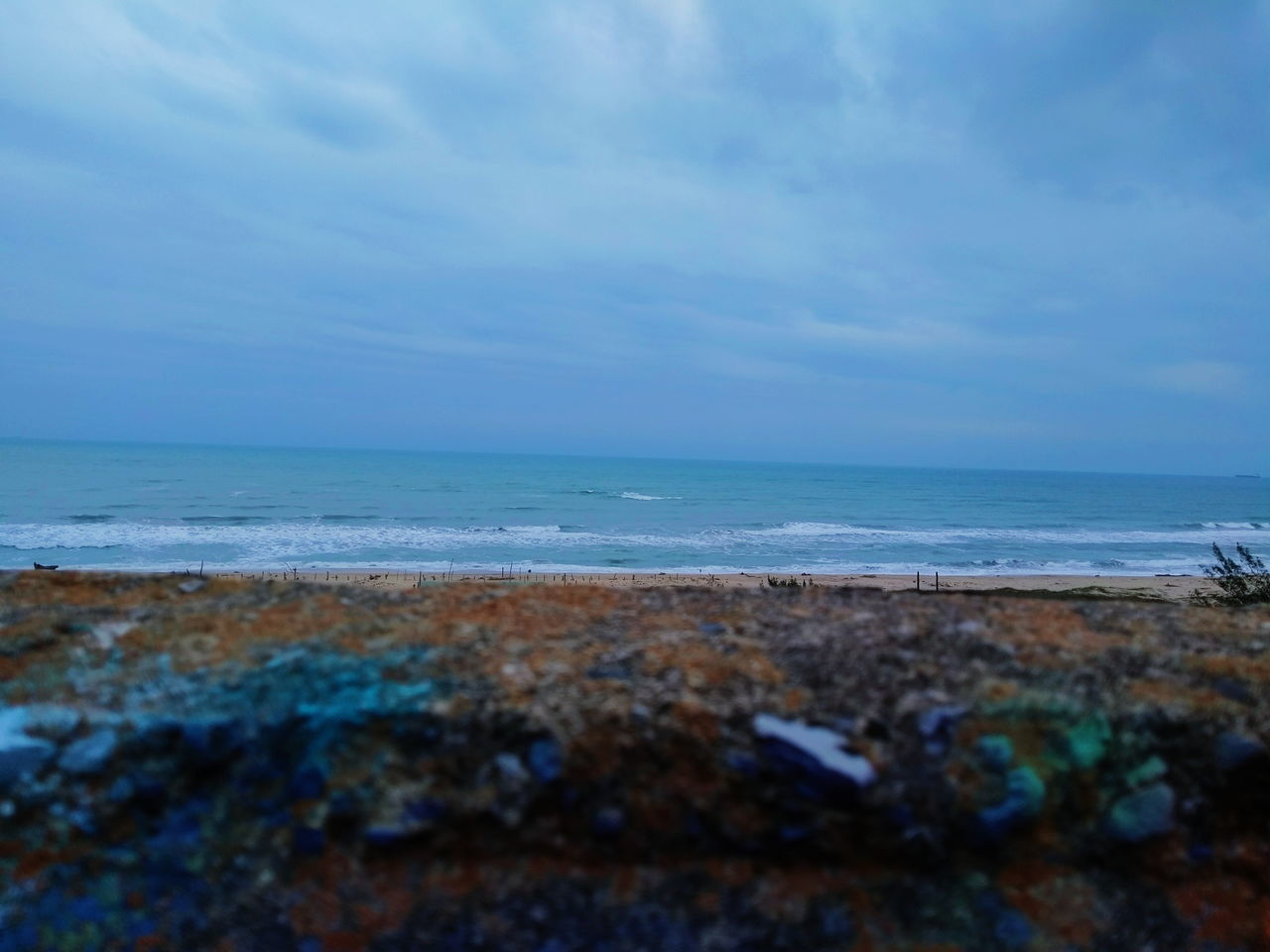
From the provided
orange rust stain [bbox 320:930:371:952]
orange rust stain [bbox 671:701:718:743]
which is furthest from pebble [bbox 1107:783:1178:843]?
orange rust stain [bbox 320:930:371:952]

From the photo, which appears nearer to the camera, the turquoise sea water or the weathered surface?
the weathered surface

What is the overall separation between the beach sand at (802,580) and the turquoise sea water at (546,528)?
1.90 meters

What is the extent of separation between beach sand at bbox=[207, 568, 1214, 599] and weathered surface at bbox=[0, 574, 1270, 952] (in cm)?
1741

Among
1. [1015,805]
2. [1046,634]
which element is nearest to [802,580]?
[1046,634]

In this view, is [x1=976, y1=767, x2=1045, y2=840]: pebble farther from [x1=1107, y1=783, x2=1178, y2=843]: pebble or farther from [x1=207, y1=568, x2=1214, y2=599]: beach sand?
[x1=207, y1=568, x2=1214, y2=599]: beach sand

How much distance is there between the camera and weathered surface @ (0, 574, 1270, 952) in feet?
6.68

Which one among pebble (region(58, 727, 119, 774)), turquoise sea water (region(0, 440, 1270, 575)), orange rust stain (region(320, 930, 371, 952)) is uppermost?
pebble (region(58, 727, 119, 774))

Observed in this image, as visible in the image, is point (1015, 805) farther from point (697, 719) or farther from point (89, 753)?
point (89, 753)

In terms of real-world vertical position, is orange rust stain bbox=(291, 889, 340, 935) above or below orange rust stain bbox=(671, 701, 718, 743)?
below

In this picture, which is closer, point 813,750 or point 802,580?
point 813,750

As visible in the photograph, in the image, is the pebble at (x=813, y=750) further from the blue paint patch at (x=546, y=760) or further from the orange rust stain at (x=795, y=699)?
the blue paint patch at (x=546, y=760)

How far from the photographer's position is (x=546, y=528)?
35.9 metres

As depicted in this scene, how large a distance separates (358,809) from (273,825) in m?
0.27

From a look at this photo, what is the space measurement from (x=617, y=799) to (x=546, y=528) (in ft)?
112
